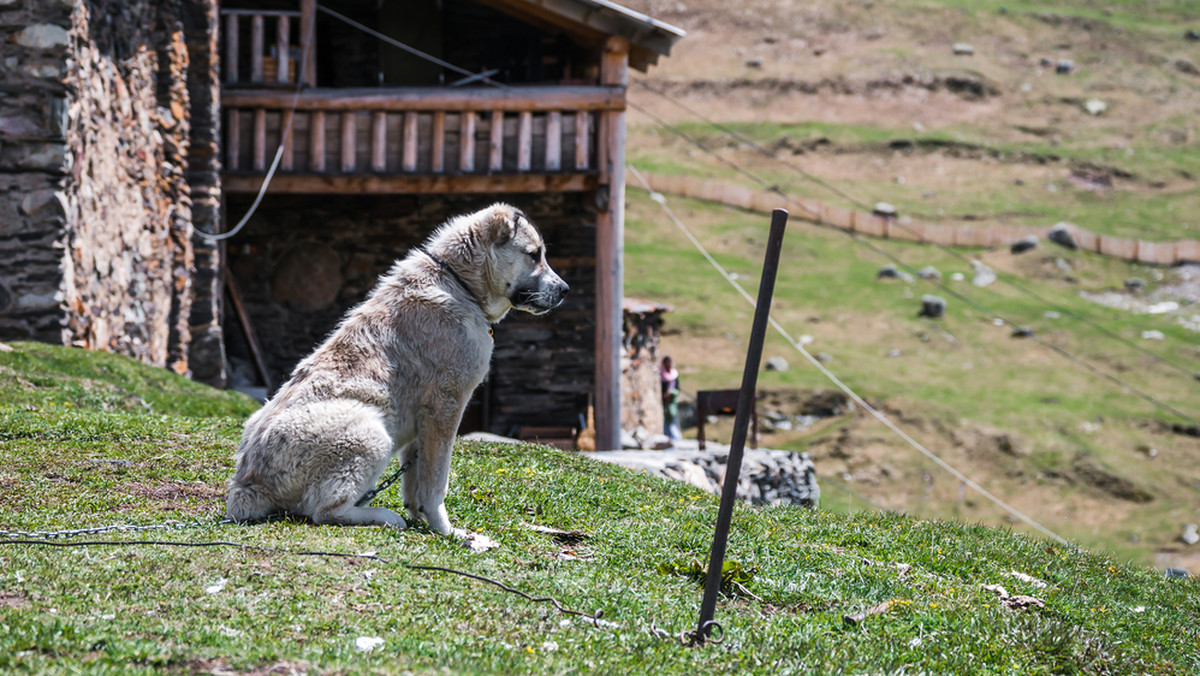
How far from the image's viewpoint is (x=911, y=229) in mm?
42844

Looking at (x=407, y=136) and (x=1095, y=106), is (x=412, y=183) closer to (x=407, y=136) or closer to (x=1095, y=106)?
(x=407, y=136)

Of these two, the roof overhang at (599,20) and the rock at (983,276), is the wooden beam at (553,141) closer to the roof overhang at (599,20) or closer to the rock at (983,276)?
the roof overhang at (599,20)

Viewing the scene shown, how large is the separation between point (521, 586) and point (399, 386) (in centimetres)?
141

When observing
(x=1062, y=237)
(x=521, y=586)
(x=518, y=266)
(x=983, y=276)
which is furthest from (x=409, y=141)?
(x=1062, y=237)

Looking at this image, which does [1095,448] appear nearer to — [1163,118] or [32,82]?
[32,82]

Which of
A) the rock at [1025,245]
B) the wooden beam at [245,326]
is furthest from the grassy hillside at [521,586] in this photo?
the rock at [1025,245]

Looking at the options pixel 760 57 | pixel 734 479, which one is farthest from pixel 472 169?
pixel 760 57

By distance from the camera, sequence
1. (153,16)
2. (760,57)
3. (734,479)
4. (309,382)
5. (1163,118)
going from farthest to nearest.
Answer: (760,57), (1163,118), (153,16), (309,382), (734,479)


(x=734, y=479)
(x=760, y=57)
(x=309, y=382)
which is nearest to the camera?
(x=734, y=479)

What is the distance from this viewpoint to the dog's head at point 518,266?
6.50 metres

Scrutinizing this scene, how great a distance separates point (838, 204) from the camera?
147ft

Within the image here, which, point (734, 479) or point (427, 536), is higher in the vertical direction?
point (734, 479)

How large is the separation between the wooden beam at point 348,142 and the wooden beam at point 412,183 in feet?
0.56

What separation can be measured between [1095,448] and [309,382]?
23.4 meters
